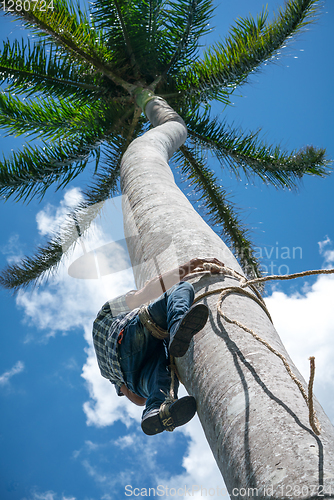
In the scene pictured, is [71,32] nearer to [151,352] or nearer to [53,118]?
[53,118]

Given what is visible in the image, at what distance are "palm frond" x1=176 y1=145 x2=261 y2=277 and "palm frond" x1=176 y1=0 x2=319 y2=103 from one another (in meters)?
1.33

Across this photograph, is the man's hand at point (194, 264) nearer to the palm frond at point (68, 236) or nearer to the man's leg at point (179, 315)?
the man's leg at point (179, 315)

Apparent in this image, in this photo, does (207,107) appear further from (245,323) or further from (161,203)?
(245,323)

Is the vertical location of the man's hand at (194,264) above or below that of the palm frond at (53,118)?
below

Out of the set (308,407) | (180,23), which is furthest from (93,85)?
(308,407)

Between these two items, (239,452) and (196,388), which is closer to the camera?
(239,452)

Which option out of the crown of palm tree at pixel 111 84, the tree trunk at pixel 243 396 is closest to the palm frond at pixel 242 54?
the crown of palm tree at pixel 111 84

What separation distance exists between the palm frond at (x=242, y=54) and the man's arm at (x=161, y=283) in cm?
544

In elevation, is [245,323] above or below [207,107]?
below

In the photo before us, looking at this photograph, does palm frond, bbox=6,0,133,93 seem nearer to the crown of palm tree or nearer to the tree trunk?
the crown of palm tree

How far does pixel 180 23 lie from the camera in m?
6.61

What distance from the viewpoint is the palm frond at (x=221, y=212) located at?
763 cm

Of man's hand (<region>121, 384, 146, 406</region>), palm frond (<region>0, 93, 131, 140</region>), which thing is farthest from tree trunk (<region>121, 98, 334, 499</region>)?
palm frond (<region>0, 93, 131, 140</region>)

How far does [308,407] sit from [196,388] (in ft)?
1.55
